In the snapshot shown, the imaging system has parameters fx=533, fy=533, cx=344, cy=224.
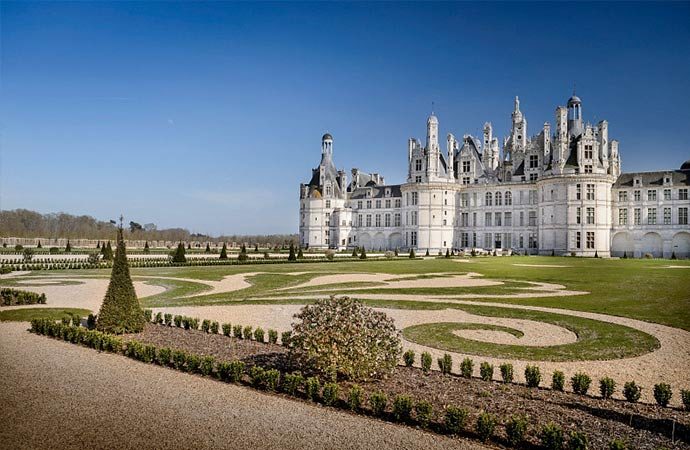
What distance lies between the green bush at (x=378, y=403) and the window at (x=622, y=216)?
62.7m

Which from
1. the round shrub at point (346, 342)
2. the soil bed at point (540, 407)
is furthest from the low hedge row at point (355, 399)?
the round shrub at point (346, 342)

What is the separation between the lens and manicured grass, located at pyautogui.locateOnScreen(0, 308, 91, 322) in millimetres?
15831

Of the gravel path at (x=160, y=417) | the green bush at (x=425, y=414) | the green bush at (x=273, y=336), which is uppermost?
the green bush at (x=273, y=336)

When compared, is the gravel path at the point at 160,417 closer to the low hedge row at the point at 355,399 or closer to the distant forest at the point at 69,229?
the low hedge row at the point at 355,399

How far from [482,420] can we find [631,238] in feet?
206

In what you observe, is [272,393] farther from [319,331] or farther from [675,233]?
[675,233]

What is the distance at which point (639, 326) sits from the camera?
15.0 metres

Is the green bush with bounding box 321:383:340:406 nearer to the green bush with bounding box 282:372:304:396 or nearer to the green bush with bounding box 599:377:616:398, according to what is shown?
the green bush with bounding box 282:372:304:396

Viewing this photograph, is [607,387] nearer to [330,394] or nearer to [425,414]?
[425,414]

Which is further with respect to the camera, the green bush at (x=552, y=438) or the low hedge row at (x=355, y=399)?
the low hedge row at (x=355, y=399)

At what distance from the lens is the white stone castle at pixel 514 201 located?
60.2 m

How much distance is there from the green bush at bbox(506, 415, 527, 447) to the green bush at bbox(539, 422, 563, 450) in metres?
0.26

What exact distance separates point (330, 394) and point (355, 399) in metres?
0.49

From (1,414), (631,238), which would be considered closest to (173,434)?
(1,414)
